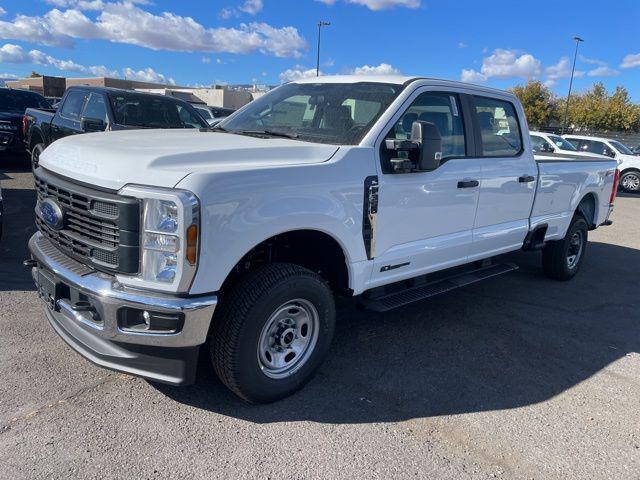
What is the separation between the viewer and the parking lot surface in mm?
2807

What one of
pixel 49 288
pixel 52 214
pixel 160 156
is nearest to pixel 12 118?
pixel 52 214

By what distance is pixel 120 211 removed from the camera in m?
2.73

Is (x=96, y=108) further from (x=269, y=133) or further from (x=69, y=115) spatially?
(x=269, y=133)

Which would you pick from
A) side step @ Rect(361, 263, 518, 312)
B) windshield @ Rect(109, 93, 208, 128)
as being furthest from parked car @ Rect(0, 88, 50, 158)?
side step @ Rect(361, 263, 518, 312)

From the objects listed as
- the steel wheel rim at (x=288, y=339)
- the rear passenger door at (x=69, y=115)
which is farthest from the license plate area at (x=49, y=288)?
the rear passenger door at (x=69, y=115)

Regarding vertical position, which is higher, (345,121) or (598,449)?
(345,121)

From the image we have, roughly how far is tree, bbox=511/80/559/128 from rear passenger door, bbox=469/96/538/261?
55929 mm

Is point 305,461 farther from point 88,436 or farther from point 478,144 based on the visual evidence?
point 478,144

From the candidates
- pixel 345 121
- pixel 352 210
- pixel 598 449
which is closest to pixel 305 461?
pixel 352 210

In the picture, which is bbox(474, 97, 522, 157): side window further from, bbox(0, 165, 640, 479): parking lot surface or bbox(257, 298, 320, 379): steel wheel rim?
bbox(257, 298, 320, 379): steel wheel rim

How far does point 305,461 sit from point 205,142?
206 cm

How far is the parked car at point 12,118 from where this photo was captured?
11864 mm

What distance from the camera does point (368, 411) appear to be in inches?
131

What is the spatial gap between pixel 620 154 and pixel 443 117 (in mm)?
17117
